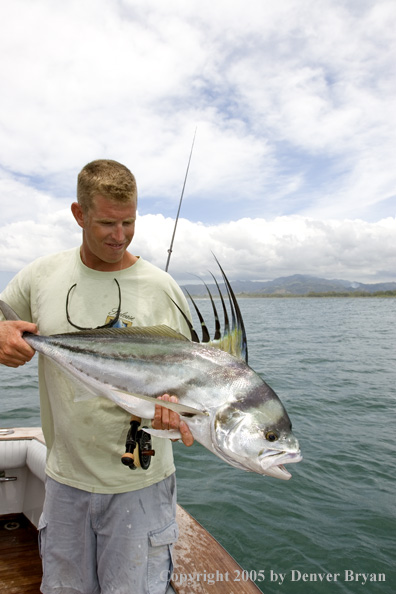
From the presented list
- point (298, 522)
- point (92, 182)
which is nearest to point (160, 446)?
point (92, 182)

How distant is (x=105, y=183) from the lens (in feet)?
8.02

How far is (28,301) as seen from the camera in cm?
285

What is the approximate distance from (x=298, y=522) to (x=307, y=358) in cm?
1523

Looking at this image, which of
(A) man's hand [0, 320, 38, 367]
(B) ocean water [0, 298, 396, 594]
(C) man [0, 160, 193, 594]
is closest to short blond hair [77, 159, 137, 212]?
(C) man [0, 160, 193, 594]

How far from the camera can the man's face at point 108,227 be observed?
2.48 m

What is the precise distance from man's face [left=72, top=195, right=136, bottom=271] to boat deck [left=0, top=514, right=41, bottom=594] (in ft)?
10.4

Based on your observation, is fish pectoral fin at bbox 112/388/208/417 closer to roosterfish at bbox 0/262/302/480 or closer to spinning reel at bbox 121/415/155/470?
roosterfish at bbox 0/262/302/480

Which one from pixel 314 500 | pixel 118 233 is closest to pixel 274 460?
pixel 118 233

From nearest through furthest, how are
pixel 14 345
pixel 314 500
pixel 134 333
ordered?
pixel 14 345, pixel 134 333, pixel 314 500

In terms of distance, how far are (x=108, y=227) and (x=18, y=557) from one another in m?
3.65

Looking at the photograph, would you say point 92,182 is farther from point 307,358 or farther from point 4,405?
point 307,358

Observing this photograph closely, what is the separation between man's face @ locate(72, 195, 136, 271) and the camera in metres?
2.48

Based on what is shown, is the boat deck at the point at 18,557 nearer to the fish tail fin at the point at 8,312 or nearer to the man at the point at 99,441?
the man at the point at 99,441

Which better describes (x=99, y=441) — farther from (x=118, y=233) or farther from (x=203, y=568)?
(x=203, y=568)
